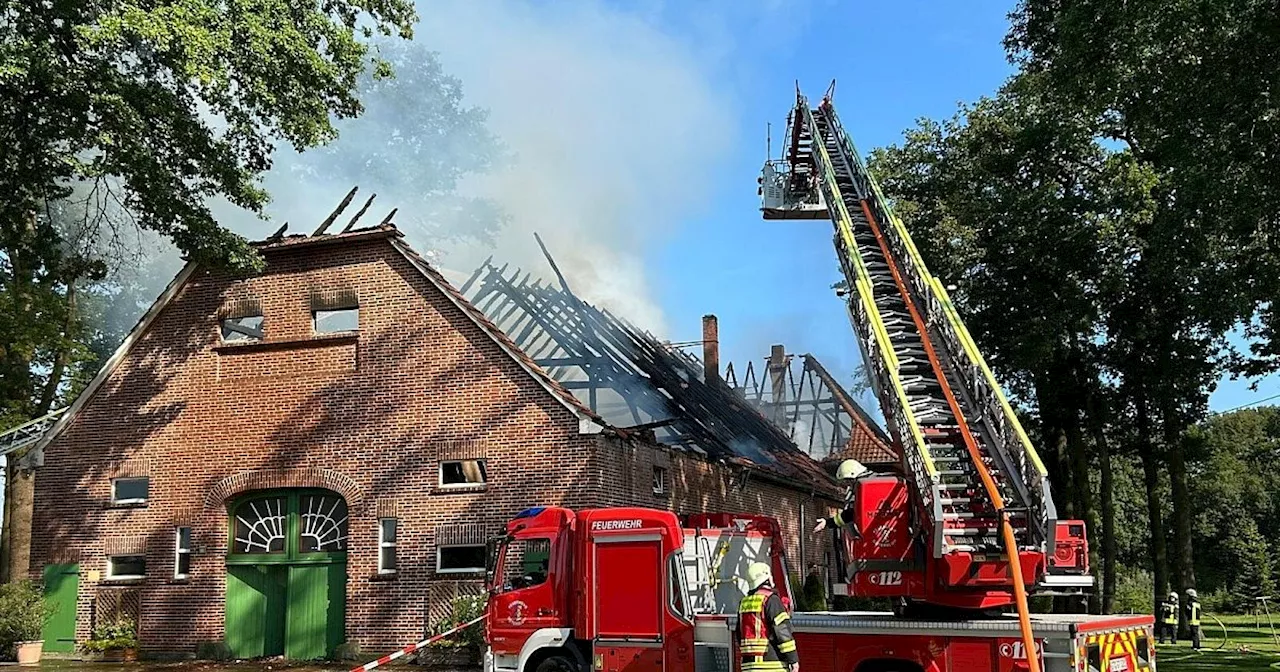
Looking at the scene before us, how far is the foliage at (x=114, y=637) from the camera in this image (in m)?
19.8

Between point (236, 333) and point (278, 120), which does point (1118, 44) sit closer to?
point (278, 120)

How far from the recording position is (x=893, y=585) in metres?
10.1

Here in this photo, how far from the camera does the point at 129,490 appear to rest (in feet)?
68.3

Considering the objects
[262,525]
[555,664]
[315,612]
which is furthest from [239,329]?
[555,664]

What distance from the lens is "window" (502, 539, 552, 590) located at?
40.2 feet

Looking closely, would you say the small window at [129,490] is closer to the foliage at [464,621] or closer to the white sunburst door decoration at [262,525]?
the white sunburst door decoration at [262,525]

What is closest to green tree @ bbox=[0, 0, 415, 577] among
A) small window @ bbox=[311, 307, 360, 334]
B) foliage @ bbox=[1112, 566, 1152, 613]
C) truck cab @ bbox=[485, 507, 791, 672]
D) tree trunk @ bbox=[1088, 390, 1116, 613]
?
small window @ bbox=[311, 307, 360, 334]

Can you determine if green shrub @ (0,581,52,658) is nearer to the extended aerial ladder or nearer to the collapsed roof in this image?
the collapsed roof

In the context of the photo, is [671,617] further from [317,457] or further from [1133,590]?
[1133,590]

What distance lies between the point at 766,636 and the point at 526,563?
Answer: 424 centimetres

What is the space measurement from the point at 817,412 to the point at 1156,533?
985 centimetres

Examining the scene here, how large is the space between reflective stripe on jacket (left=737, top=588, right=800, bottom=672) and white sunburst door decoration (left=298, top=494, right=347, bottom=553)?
475 inches

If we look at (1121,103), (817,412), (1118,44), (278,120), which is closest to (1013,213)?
(1121,103)

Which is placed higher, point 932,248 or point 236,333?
point 932,248
